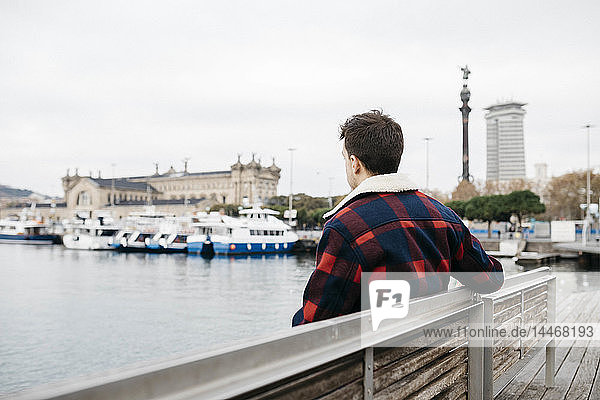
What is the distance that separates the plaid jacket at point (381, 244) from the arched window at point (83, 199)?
429 ft

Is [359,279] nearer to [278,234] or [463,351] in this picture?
[463,351]

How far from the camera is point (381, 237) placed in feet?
6.30

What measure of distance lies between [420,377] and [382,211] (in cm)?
58

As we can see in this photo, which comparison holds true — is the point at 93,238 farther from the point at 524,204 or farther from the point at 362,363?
the point at 362,363

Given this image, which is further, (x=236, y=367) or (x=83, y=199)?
(x=83, y=199)

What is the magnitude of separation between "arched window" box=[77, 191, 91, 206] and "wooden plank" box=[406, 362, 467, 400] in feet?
429

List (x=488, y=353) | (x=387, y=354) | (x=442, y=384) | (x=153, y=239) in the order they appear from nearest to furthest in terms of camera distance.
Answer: (x=387, y=354) < (x=442, y=384) < (x=488, y=353) < (x=153, y=239)

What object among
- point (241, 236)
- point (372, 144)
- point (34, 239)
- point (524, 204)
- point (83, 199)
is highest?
point (83, 199)

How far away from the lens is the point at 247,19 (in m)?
98.1

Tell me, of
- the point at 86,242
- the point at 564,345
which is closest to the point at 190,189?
the point at 86,242

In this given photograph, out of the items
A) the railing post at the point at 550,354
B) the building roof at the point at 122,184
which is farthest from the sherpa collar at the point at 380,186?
the building roof at the point at 122,184

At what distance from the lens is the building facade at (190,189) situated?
405ft

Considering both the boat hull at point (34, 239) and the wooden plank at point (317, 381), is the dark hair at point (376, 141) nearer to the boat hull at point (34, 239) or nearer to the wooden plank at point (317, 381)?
the wooden plank at point (317, 381)

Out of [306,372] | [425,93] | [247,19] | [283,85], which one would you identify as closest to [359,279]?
[306,372]
